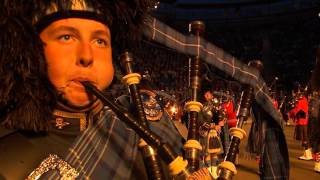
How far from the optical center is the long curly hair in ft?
5.41

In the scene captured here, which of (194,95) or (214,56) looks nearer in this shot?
(194,95)

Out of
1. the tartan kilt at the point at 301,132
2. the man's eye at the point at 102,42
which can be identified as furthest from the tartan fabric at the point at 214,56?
the tartan kilt at the point at 301,132

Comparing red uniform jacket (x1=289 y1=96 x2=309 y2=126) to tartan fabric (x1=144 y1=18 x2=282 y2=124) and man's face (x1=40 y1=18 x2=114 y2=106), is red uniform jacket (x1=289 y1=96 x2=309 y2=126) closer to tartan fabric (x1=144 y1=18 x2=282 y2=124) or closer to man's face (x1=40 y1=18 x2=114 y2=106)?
tartan fabric (x1=144 y1=18 x2=282 y2=124)

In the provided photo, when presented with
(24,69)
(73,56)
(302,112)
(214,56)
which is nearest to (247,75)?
(214,56)

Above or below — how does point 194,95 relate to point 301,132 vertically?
above

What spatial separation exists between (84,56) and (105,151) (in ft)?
1.18

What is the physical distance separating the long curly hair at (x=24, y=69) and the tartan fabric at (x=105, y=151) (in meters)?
0.16

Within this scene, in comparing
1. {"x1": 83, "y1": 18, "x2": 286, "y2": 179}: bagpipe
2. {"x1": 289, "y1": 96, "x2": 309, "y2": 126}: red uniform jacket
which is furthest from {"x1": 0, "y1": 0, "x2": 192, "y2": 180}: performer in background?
{"x1": 289, "y1": 96, "x2": 309, "y2": 126}: red uniform jacket

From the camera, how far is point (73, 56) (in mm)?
1657

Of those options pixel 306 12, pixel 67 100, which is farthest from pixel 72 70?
pixel 306 12

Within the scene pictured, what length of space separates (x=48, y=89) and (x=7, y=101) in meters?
0.15

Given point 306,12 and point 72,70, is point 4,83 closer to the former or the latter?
point 72,70

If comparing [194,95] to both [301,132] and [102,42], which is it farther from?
[301,132]

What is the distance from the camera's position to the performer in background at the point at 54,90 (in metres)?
1.64
